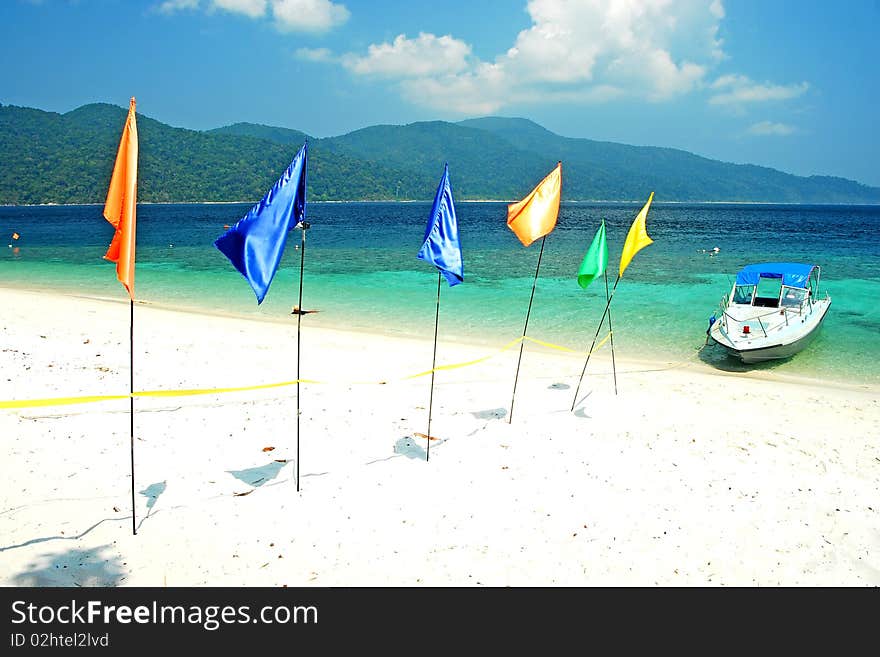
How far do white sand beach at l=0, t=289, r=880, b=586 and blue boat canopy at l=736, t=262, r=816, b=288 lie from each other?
233 inches

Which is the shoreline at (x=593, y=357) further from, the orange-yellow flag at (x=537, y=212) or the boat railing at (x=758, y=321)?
the orange-yellow flag at (x=537, y=212)

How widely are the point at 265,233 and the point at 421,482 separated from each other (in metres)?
3.38

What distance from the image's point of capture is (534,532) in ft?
19.2

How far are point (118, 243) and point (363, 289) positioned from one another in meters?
22.2

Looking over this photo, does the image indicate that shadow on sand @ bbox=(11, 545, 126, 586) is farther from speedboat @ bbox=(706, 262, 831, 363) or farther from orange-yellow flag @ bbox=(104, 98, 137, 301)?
speedboat @ bbox=(706, 262, 831, 363)

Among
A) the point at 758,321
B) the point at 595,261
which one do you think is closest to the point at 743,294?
the point at 758,321

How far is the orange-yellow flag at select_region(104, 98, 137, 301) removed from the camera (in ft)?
16.2

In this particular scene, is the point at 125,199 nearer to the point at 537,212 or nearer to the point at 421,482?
the point at 421,482

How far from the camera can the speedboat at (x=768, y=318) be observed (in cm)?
1414

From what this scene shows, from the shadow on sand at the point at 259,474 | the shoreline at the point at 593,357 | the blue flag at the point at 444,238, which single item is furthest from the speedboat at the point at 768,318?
the shadow on sand at the point at 259,474

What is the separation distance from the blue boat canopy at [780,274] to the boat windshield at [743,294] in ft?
0.97
